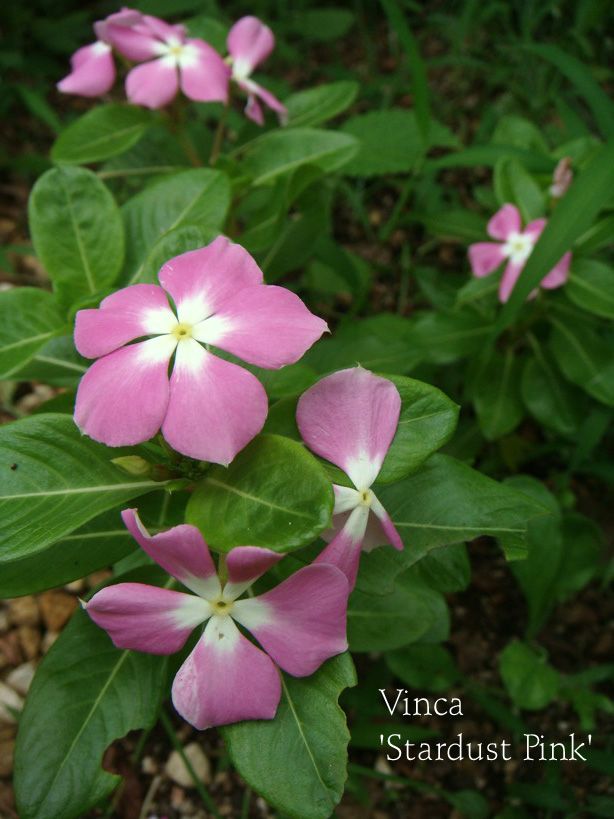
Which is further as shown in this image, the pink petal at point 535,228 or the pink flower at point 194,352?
the pink petal at point 535,228

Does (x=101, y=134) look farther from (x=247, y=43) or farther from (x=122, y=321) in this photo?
(x=122, y=321)

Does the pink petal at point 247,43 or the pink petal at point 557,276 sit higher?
the pink petal at point 247,43

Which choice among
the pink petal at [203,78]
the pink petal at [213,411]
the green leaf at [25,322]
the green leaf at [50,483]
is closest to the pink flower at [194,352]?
the pink petal at [213,411]

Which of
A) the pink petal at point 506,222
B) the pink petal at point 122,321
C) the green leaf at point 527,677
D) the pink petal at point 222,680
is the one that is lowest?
the green leaf at point 527,677

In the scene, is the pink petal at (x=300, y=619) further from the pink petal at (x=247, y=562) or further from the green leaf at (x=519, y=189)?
the green leaf at (x=519, y=189)

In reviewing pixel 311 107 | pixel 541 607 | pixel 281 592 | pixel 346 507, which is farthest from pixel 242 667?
pixel 311 107

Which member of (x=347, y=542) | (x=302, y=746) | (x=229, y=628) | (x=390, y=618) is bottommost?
(x=390, y=618)

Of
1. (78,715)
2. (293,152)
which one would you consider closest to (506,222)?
(293,152)
